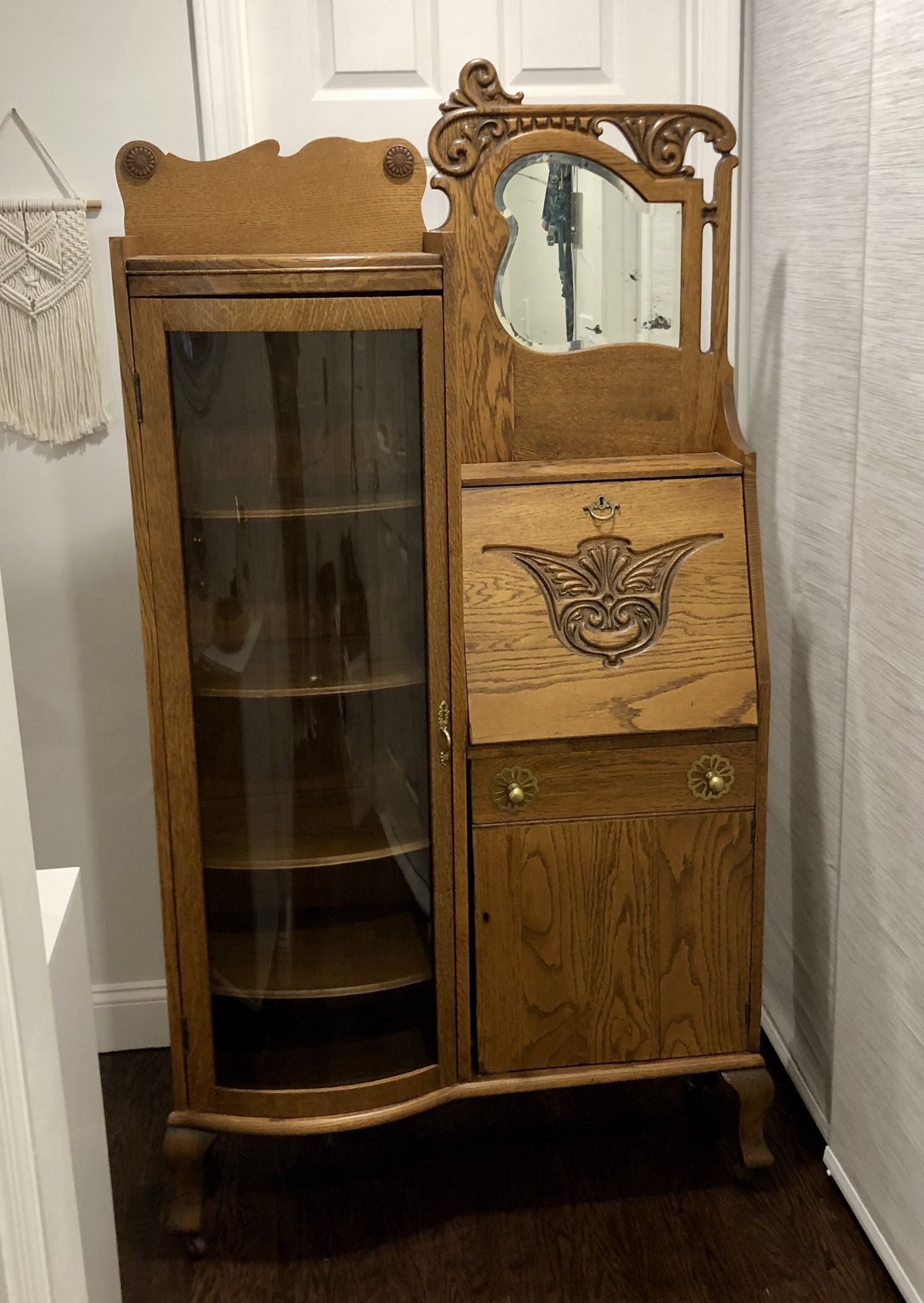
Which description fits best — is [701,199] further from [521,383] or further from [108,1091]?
[108,1091]

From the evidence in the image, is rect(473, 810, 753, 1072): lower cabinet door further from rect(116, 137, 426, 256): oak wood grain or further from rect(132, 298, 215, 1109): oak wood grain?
rect(116, 137, 426, 256): oak wood grain

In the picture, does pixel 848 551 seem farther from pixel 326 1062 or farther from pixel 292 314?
pixel 326 1062

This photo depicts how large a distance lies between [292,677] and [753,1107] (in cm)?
100

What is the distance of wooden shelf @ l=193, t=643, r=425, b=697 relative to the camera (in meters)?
1.74

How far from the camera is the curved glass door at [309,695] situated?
1654mm

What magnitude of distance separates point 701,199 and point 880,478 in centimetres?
56

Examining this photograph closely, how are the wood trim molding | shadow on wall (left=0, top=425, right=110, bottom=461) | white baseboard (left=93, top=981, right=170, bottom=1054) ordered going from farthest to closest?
1. white baseboard (left=93, top=981, right=170, bottom=1054)
2. shadow on wall (left=0, top=425, right=110, bottom=461)
3. the wood trim molding

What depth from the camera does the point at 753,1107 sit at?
1893 millimetres

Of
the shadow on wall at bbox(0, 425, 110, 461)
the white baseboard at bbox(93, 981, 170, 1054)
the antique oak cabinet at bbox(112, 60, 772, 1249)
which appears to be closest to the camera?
the antique oak cabinet at bbox(112, 60, 772, 1249)

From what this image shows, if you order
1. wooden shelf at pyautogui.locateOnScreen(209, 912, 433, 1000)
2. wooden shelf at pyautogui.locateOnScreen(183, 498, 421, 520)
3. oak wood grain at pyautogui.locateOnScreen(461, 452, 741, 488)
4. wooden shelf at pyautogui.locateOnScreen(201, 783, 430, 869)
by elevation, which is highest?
oak wood grain at pyautogui.locateOnScreen(461, 452, 741, 488)

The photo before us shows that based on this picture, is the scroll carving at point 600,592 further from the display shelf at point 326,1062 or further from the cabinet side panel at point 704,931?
the display shelf at point 326,1062

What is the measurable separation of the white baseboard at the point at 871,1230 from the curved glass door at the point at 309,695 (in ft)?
2.24

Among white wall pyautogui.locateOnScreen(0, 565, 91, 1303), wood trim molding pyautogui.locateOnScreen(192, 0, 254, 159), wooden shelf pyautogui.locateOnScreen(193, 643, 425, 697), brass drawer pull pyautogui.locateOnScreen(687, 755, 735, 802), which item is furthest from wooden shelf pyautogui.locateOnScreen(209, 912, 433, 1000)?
wood trim molding pyautogui.locateOnScreen(192, 0, 254, 159)

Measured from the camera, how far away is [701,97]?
2117 mm
